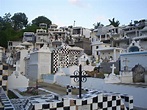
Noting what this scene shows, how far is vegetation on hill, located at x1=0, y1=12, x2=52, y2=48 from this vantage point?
48.5 meters

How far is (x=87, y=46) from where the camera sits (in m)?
39.3

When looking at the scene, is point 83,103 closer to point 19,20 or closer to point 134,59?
point 134,59

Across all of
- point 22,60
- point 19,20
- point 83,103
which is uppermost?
point 19,20

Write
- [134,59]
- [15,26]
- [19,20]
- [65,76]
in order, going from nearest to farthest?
[134,59] → [65,76] → [15,26] → [19,20]

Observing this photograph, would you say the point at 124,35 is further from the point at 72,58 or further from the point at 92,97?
the point at 92,97

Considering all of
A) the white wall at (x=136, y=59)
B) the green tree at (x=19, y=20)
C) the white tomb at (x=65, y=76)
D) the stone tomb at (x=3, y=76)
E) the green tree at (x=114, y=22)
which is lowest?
the white tomb at (x=65, y=76)

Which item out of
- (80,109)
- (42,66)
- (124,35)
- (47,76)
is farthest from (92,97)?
(124,35)

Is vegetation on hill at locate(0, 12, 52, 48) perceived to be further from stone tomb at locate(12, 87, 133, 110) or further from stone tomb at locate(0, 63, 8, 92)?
stone tomb at locate(12, 87, 133, 110)

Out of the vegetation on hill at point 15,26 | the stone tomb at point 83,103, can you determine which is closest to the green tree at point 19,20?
the vegetation on hill at point 15,26

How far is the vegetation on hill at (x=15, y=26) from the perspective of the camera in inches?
1910

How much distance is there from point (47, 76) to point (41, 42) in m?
23.9

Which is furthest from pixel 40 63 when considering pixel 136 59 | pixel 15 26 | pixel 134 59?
pixel 15 26

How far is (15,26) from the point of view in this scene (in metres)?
63.2

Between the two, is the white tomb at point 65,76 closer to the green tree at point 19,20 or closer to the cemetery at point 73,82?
the cemetery at point 73,82
